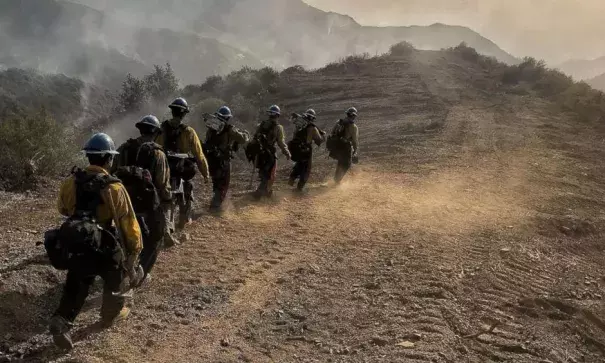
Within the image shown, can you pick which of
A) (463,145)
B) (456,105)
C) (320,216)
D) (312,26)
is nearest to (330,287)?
(320,216)

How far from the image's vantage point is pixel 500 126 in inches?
712

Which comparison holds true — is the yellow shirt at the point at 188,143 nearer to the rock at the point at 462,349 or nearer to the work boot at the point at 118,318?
the work boot at the point at 118,318

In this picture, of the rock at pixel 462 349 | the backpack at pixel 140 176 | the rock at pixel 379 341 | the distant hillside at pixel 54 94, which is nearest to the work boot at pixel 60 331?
the backpack at pixel 140 176

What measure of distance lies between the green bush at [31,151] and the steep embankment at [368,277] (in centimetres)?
92

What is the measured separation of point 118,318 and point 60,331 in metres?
0.69

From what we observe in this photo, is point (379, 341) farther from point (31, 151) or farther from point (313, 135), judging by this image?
point (31, 151)

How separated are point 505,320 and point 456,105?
18.0 metres

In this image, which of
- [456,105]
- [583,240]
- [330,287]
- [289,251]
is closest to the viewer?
[330,287]

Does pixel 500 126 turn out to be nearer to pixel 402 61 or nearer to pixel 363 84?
pixel 363 84

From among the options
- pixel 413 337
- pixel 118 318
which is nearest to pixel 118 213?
pixel 118 318

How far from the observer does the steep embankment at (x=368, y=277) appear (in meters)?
4.57

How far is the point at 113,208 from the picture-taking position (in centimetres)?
412

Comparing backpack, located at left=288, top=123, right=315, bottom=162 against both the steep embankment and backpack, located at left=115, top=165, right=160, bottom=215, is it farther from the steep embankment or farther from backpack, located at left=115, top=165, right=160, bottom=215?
backpack, located at left=115, top=165, right=160, bottom=215

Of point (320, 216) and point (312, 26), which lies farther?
point (312, 26)
